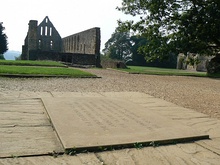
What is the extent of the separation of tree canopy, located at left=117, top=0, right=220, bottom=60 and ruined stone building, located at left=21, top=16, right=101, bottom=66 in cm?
1295

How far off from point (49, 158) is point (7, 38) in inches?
1901

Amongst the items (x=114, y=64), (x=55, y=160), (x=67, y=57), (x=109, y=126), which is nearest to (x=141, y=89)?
(x=109, y=126)

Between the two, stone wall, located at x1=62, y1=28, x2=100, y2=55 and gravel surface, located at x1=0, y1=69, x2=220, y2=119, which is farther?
stone wall, located at x1=62, y1=28, x2=100, y2=55

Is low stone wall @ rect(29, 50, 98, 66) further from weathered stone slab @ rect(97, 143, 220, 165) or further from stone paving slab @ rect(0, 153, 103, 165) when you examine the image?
stone paving slab @ rect(0, 153, 103, 165)

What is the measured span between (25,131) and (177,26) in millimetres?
12374

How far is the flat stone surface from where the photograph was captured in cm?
243

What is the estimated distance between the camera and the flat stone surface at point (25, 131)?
7.97 feet

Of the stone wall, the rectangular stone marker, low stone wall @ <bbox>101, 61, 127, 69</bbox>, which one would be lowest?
the rectangular stone marker

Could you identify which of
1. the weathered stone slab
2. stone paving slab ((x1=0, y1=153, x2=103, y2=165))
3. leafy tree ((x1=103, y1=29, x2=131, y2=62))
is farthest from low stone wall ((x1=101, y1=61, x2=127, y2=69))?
leafy tree ((x1=103, y1=29, x2=131, y2=62))

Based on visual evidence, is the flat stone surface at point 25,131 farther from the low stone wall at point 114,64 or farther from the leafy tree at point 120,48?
the leafy tree at point 120,48

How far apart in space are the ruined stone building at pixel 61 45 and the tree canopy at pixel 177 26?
12951mm

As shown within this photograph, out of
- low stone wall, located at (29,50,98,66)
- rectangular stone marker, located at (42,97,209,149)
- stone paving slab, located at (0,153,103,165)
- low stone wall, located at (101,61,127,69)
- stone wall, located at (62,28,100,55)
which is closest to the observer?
stone paving slab, located at (0,153,103,165)

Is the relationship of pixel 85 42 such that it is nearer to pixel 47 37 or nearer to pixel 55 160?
pixel 47 37

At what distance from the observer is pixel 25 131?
9.78 feet
